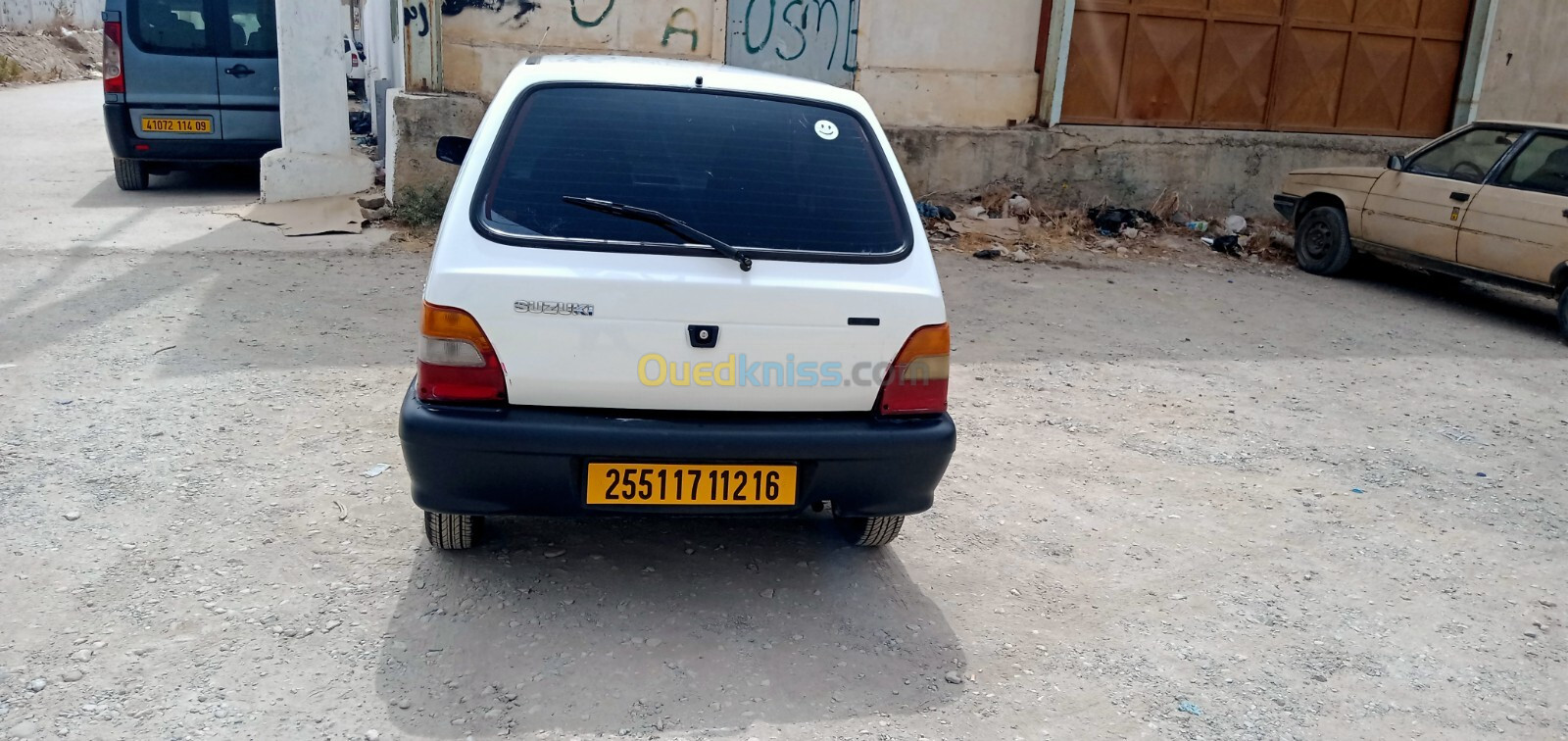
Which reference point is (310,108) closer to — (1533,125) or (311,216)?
(311,216)

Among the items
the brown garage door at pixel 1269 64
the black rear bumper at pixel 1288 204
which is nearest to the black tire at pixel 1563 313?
the black rear bumper at pixel 1288 204

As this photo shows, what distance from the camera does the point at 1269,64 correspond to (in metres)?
11.6

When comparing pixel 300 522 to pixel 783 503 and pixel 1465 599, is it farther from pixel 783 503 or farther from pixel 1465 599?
pixel 1465 599

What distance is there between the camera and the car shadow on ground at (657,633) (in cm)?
294

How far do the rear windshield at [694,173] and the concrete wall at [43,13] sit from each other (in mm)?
27058

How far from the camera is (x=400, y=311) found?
260 inches

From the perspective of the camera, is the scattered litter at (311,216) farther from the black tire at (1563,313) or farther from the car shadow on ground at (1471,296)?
the black tire at (1563,313)

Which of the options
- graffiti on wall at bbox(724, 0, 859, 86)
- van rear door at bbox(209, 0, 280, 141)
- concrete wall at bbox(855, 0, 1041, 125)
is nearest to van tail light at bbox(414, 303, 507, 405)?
graffiti on wall at bbox(724, 0, 859, 86)

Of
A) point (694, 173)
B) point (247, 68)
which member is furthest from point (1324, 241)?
point (247, 68)

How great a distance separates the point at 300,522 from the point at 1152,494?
3.27 m

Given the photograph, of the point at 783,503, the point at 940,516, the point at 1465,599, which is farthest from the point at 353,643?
the point at 1465,599

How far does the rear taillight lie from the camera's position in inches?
370

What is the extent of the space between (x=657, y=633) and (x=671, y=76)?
1.72 m

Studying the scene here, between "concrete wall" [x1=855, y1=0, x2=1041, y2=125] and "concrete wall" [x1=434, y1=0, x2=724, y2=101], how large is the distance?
152cm
